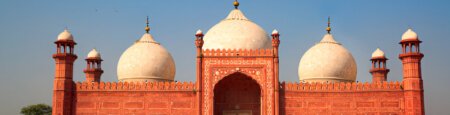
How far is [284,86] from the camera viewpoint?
19547 millimetres

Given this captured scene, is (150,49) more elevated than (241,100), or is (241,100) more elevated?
(150,49)

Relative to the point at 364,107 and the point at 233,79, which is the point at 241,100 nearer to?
the point at 233,79

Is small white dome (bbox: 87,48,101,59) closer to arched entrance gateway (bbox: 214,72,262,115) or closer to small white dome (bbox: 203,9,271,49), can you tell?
small white dome (bbox: 203,9,271,49)

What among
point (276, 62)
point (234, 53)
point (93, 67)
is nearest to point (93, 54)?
point (93, 67)

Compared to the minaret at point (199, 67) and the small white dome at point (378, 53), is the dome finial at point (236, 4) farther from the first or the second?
the small white dome at point (378, 53)

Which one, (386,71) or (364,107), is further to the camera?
(386,71)

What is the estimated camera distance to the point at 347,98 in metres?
19.6

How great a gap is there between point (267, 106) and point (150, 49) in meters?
6.30

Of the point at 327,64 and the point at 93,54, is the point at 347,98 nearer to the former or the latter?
the point at 327,64

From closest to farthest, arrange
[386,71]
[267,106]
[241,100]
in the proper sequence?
1. [267,106]
2. [241,100]
3. [386,71]

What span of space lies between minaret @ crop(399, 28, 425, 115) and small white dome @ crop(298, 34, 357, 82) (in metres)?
3.33

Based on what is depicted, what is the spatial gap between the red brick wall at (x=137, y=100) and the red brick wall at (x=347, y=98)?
12.0 ft

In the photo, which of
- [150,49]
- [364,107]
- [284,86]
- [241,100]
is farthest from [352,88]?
[150,49]

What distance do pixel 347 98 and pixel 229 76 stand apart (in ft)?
14.5
